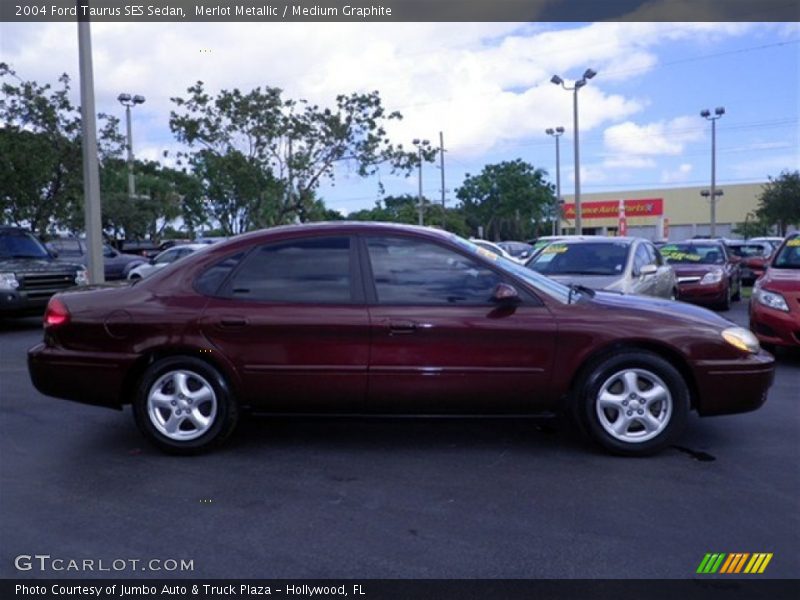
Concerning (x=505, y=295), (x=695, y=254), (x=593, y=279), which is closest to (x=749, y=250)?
(x=695, y=254)

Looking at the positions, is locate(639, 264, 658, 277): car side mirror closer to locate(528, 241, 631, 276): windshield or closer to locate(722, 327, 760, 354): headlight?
locate(528, 241, 631, 276): windshield

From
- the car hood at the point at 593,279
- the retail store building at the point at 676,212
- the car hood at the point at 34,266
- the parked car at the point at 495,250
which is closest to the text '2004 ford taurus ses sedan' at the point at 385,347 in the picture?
the parked car at the point at 495,250

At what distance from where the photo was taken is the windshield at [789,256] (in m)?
9.06

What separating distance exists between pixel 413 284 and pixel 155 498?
82.0 inches

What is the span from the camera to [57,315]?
5254 mm

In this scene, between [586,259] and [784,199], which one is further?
[784,199]

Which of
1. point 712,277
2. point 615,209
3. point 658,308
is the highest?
point 615,209

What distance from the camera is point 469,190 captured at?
69.1m

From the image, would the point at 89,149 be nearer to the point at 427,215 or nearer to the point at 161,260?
the point at 161,260

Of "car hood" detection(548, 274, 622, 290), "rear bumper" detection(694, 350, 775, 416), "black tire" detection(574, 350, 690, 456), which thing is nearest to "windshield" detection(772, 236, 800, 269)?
"car hood" detection(548, 274, 622, 290)

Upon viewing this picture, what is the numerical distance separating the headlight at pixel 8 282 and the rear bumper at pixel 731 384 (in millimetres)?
10097

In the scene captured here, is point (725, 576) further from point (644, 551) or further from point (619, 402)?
point (619, 402)

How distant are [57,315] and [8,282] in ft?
23.2
